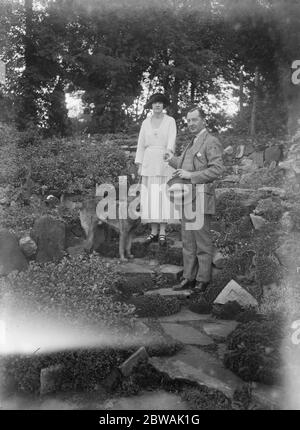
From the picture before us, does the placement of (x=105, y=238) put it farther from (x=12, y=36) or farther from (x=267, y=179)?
(x=12, y=36)

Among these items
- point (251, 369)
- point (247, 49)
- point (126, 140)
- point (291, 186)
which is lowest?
point (251, 369)

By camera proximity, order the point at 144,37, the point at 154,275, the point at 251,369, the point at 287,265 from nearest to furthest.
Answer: the point at 251,369 → the point at 287,265 → the point at 154,275 → the point at 144,37

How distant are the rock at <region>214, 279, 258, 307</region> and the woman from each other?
78.9 inches

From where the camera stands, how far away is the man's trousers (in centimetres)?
540

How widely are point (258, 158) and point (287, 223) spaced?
18.4ft

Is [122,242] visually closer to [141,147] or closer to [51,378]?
[141,147]

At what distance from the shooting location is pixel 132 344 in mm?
3594

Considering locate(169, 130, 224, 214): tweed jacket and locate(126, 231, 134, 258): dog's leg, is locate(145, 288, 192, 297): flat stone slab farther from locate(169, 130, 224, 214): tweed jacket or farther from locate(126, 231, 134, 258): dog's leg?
locate(126, 231, 134, 258): dog's leg

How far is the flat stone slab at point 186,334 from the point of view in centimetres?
401

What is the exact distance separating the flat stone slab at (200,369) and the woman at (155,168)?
3.13 meters

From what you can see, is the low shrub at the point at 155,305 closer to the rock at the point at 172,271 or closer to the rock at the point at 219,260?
the rock at the point at 172,271

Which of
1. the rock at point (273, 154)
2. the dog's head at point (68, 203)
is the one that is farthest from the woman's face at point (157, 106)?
the rock at point (273, 154)

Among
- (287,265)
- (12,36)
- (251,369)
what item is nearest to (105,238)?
(287,265)

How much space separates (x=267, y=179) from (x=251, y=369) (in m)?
6.09
